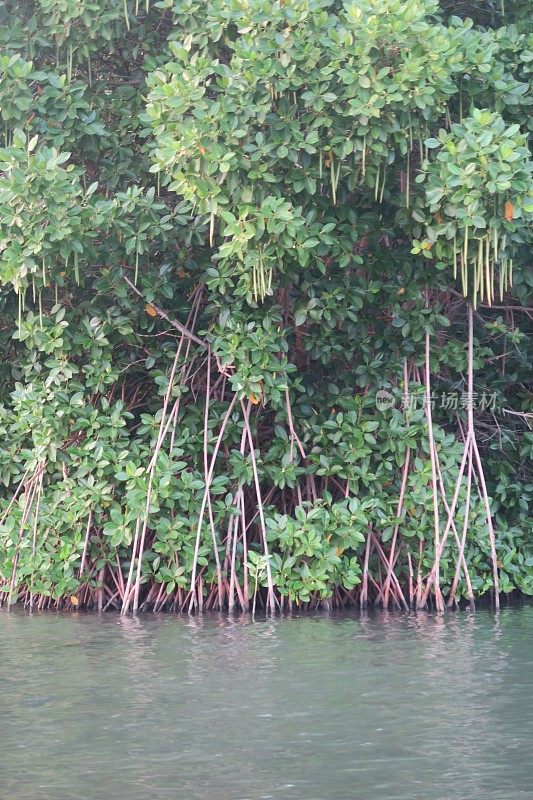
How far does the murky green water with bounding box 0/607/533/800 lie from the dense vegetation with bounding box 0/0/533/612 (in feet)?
2.50

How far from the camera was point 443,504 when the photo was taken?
9328 millimetres

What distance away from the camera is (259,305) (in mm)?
9102

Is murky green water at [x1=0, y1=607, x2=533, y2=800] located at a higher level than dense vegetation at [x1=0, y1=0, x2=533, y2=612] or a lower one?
lower

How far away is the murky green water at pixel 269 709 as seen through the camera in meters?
5.03

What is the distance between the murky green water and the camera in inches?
198

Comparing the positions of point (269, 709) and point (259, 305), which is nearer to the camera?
point (269, 709)

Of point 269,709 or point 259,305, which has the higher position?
point 259,305

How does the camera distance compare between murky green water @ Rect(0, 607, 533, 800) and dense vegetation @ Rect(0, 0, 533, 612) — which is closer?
murky green water @ Rect(0, 607, 533, 800)

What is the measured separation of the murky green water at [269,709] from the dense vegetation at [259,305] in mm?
762

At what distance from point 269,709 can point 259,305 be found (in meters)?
3.66

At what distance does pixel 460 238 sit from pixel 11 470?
403 cm

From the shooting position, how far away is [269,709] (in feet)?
20.3

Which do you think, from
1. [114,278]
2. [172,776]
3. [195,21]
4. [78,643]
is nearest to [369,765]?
[172,776]

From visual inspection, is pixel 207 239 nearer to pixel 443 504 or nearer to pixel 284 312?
pixel 284 312
